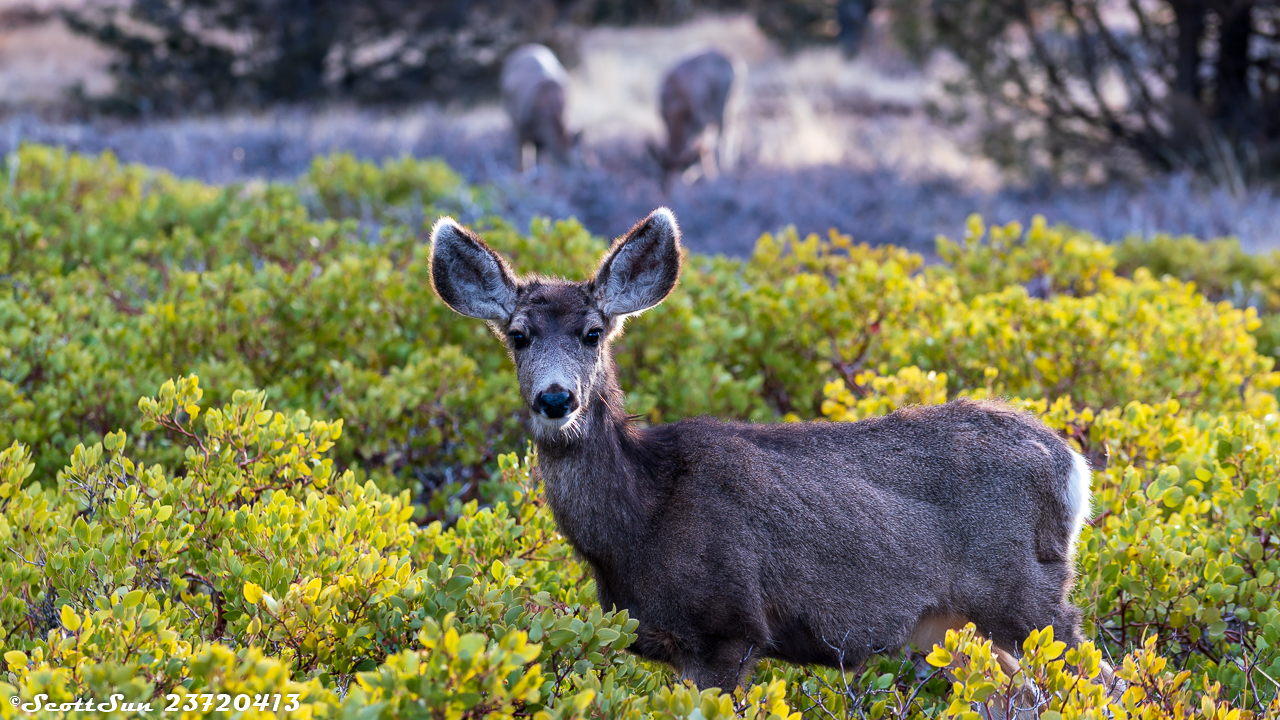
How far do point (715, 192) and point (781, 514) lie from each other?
1316 centimetres

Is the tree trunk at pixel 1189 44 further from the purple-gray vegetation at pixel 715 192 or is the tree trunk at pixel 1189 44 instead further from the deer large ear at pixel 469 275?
the deer large ear at pixel 469 275

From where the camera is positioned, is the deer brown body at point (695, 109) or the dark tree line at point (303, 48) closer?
the deer brown body at point (695, 109)

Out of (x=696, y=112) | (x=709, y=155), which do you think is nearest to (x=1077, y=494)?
(x=696, y=112)

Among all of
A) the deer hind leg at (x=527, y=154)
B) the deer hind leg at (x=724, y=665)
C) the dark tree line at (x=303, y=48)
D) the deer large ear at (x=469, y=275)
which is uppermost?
the dark tree line at (x=303, y=48)

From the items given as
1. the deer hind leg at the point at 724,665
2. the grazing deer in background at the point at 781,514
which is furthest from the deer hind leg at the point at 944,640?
the deer hind leg at the point at 724,665

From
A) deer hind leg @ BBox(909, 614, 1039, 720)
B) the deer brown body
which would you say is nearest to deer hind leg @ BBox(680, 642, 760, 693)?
deer hind leg @ BBox(909, 614, 1039, 720)

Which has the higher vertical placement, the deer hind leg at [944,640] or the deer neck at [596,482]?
the deer neck at [596,482]

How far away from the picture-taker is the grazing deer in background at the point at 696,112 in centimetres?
1891

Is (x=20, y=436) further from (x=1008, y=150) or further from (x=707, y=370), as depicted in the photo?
(x=1008, y=150)

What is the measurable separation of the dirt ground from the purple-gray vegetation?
0.04 meters

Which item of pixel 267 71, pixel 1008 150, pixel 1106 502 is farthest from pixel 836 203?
pixel 267 71

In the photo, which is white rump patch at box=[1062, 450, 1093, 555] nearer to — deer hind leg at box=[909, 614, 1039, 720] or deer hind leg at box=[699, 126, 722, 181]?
deer hind leg at box=[909, 614, 1039, 720]

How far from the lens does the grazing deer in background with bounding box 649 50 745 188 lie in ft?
62.0

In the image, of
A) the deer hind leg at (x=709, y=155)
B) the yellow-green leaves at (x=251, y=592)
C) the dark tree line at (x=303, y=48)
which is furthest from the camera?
the dark tree line at (x=303, y=48)
